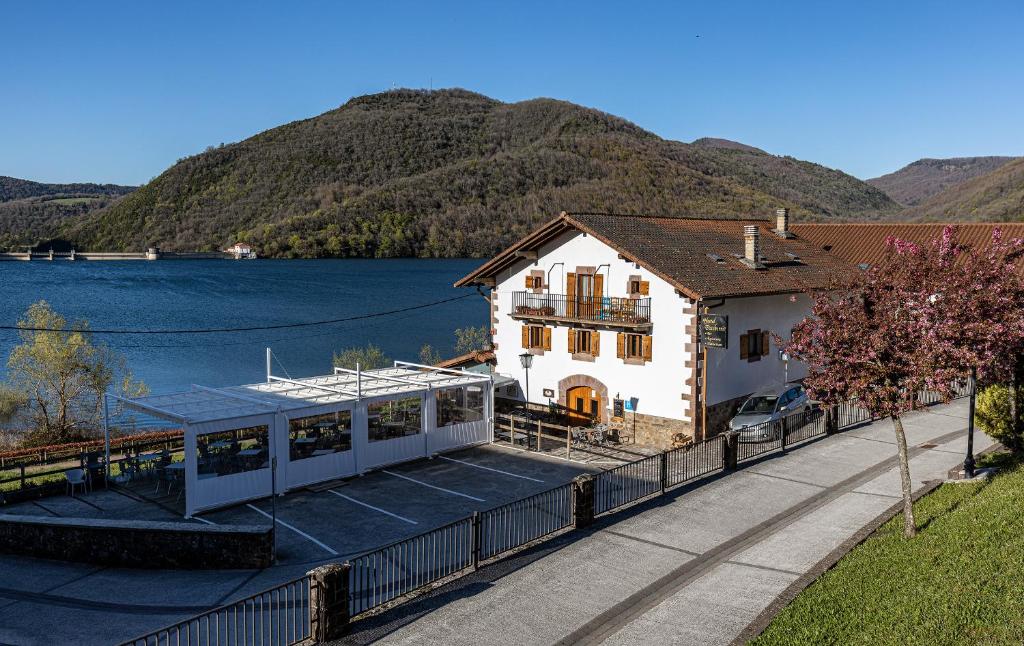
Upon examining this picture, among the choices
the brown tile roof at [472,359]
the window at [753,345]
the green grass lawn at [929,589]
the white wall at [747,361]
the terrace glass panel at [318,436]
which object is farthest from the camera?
the brown tile roof at [472,359]

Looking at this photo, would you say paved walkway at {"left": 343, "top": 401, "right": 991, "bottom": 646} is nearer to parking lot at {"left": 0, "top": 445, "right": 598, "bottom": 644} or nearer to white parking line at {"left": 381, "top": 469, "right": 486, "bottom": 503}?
parking lot at {"left": 0, "top": 445, "right": 598, "bottom": 644}

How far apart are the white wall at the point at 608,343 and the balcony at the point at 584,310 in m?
0.39

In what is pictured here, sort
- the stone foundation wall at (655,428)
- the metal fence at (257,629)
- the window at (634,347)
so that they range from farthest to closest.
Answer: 1. the window at (634,347)
2. the stone foundation wall at (655,428)
3. the metal fence at (257,629)

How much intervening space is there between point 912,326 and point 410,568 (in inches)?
335

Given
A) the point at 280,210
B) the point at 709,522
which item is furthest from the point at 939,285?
the point at 280,210

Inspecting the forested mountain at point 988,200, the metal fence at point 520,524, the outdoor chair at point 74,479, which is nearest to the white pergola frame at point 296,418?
the outdoor chair at point 74,479

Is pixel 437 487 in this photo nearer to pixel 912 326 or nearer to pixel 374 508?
pixel 374 508

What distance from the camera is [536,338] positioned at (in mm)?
28078

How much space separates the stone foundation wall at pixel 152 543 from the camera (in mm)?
14086

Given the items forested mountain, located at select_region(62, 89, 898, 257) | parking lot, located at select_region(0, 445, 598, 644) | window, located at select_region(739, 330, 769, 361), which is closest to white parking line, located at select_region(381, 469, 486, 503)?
parking lot, located at select_region(0, 445, 598, 644)

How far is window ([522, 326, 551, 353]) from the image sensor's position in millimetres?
27688

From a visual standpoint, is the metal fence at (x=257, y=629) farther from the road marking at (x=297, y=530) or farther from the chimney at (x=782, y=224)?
the chimney at (x=782, y=224)

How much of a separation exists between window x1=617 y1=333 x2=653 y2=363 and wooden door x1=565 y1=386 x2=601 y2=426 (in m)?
1.75

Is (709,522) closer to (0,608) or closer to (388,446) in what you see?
(388,446)
